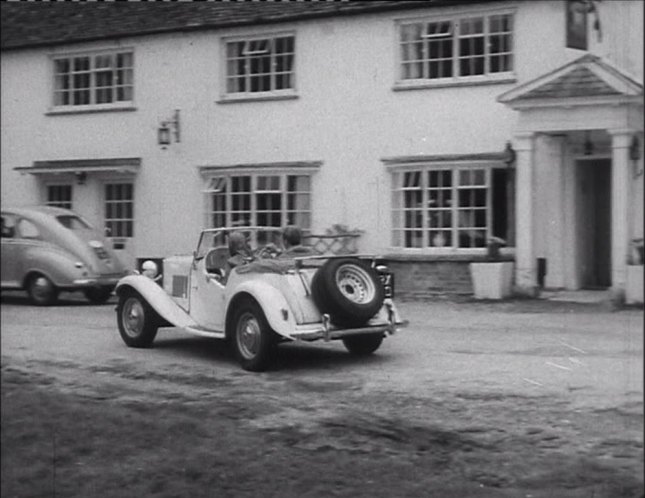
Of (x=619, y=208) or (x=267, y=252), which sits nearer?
(x=619, y=208)

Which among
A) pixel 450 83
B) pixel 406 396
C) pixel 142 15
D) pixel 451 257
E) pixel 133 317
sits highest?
pixel 142 15

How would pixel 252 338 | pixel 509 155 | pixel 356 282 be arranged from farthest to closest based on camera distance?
pixel 252 338, pixel 356 282, pixel 509 155

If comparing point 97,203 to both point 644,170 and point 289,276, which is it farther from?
point 644,170

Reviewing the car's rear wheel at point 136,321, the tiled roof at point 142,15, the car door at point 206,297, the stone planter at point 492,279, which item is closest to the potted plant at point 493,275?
the stone planter at point 492,279

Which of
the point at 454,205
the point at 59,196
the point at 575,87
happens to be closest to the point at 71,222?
the point at 59,196

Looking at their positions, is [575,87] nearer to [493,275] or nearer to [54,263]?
[493,275]

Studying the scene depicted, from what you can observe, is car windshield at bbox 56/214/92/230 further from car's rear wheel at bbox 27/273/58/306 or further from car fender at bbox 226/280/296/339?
car fender at bbox 226/280/296/339

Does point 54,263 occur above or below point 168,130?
below
